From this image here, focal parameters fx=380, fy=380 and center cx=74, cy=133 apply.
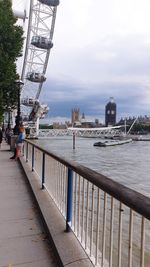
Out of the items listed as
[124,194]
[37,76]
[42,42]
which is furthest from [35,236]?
[37,76]

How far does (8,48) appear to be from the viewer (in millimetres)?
23500

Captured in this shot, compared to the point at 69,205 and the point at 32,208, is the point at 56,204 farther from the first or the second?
the point at 69,205

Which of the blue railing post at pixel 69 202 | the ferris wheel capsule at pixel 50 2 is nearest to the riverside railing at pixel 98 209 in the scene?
the blue railing post at pixel 69 202

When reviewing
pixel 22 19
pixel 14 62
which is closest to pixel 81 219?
pixel 14 62

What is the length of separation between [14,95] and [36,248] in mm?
21139

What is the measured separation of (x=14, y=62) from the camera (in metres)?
24.2

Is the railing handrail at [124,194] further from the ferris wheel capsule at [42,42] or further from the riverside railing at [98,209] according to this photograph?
the ferris wheel capsule at [42,42]

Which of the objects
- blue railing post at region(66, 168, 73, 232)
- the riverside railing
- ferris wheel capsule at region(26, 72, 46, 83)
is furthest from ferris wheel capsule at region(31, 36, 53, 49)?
blue railing post at region(66, 168, 73, 232)

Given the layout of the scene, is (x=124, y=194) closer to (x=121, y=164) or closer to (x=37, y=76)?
(x=121, y=164)

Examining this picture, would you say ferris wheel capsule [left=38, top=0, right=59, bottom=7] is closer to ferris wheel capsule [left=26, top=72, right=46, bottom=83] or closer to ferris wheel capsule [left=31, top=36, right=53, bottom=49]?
ferris wheel capsule [left=31, top=36, right=53, bottom=49]

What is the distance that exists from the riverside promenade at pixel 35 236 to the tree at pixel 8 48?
15465 millimetres

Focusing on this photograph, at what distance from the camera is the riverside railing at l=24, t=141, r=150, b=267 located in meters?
2.86

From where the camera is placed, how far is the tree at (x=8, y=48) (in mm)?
22750

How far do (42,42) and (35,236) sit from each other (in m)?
78.5
